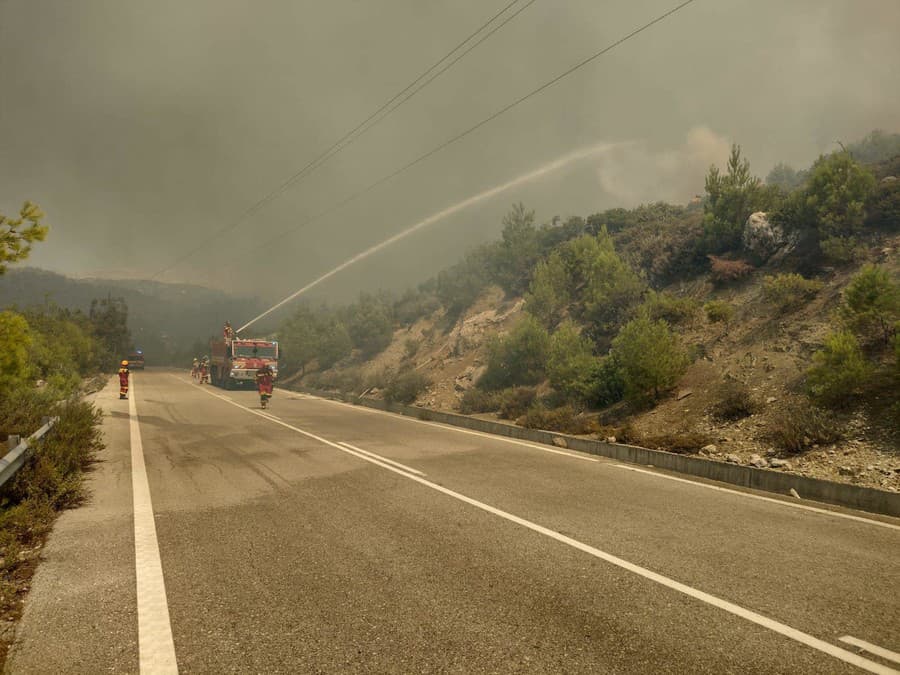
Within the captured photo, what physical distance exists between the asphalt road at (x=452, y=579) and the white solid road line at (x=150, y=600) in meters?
0.02

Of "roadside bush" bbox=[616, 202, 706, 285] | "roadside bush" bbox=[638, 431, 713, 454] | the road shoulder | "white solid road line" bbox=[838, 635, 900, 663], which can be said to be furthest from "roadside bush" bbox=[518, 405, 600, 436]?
"roadside bush" bbox=[616, 202, 706, 285]

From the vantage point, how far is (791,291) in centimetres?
1623

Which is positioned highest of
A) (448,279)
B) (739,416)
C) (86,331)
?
(448,279)

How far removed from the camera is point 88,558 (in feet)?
15.8

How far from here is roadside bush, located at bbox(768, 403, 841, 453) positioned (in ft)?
31.1

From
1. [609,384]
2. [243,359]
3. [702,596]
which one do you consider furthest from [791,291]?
[243,359]

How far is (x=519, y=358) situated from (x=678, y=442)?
1209 centimetres

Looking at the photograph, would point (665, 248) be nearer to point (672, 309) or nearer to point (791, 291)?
point (672, 309)

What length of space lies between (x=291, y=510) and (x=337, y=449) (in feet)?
15.8

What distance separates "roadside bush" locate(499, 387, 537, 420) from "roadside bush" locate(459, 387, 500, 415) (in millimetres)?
440

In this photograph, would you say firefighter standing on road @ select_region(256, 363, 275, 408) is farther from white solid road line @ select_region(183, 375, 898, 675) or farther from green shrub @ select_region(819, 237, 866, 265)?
green shrub @ select_region(819, 237, 866, 265)

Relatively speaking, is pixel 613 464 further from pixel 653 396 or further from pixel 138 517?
pixel 138 517

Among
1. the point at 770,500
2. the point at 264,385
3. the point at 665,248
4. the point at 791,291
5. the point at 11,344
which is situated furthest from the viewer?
the point at 665,248

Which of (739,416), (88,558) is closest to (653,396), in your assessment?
(739,416)
